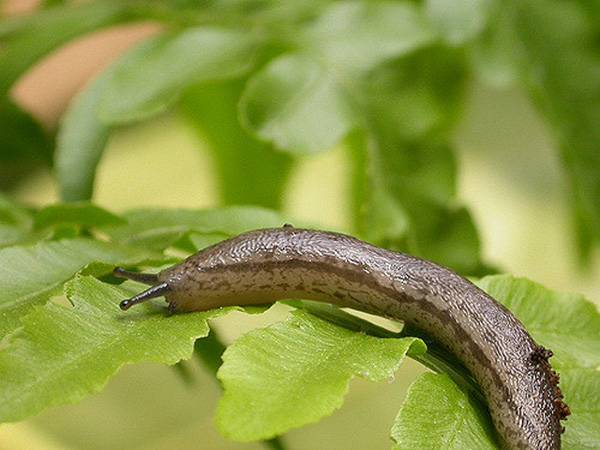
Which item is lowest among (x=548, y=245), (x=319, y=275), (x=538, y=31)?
(x=548, y=245)

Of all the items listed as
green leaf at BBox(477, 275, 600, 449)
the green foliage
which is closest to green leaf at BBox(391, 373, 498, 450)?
the green foliage

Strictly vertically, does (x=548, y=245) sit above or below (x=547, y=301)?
below

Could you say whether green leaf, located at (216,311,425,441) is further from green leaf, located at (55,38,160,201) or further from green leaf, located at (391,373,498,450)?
green leaf, located at (55,38,160,201)

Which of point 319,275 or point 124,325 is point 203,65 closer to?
point 319,275

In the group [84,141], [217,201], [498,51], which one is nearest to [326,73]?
[498,51]

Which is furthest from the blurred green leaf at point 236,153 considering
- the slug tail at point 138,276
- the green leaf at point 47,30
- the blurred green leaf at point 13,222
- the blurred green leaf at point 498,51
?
the slug tail at point 138,276

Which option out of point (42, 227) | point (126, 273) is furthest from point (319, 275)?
point (42, 227)
